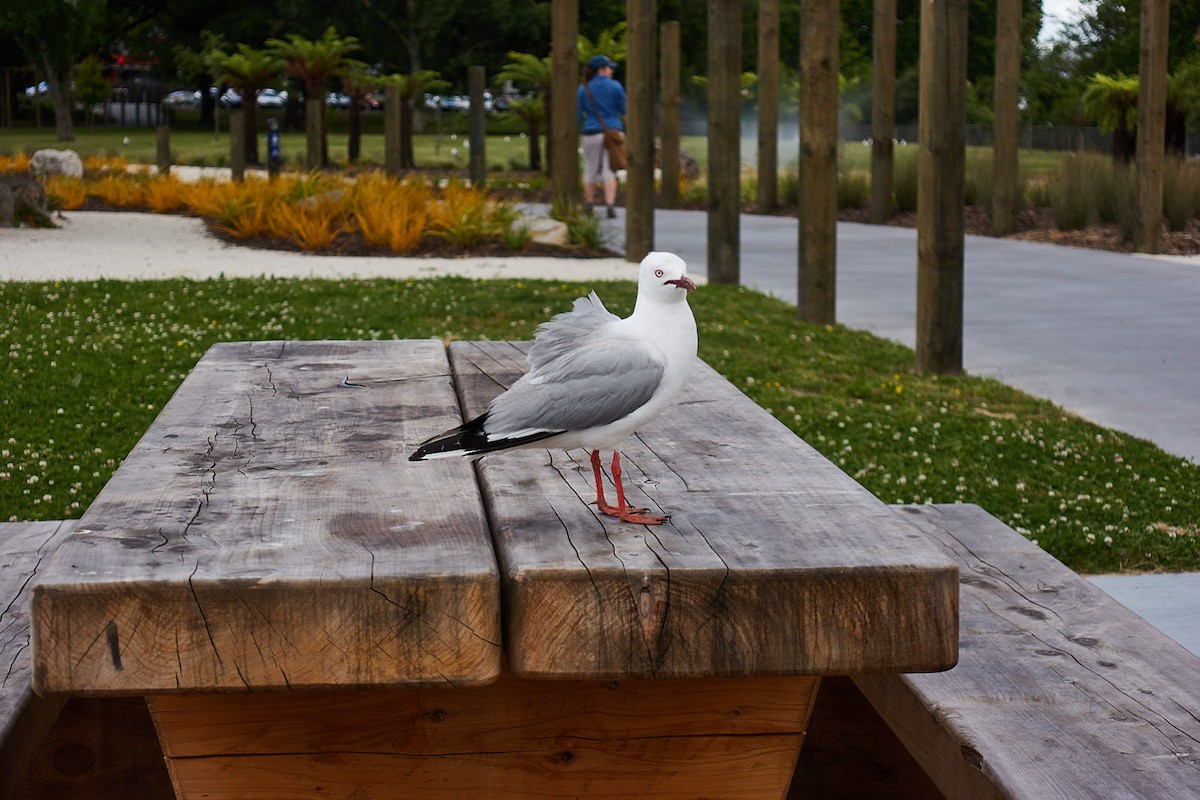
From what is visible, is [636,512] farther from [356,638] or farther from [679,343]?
[356,638]

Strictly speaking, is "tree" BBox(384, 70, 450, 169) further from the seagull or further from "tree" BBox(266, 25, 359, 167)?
the seagull

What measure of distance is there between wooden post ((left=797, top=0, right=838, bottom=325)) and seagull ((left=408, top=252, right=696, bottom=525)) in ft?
25.0

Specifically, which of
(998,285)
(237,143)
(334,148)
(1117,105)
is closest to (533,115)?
(237,143)

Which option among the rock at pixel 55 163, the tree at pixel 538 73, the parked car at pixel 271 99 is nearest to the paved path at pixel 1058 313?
the tree at pixel 538 73

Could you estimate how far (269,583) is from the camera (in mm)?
2158

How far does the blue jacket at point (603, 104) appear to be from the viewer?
63.4 ft

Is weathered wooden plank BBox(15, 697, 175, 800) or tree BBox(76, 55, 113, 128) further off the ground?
tree BBox(76, 55, 113, 128)

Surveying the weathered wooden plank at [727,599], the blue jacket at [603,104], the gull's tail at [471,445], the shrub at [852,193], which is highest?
the blue jacket at [603,104]

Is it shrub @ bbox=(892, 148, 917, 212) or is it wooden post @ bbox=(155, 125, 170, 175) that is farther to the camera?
wooden post @ bbox=(155, 125, 170, 175)

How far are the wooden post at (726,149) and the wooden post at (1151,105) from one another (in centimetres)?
396

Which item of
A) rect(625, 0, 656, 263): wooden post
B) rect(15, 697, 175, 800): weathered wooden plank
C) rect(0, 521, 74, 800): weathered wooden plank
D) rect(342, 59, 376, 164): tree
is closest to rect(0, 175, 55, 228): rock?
rect(625, 0, 656, 263): wooden post

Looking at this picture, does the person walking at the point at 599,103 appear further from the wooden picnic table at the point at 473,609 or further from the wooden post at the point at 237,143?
the wooden picnic table at the point at 473,609

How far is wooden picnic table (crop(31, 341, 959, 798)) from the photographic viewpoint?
217 centimetres

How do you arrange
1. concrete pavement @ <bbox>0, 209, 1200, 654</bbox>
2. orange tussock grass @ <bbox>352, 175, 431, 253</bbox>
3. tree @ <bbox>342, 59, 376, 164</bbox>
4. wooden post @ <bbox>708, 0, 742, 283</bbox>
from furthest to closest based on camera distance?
tree @ <bbox>342, 59, 376, 164</bbox>, orange tussock grass @ <bbox>352, 175, 431, 253</bbox>, wooden post @ <bbox>708, 0, 742, 283</bbox>, concrete pavement @ <bbox>0, 209, 1200, 654</bbox>
